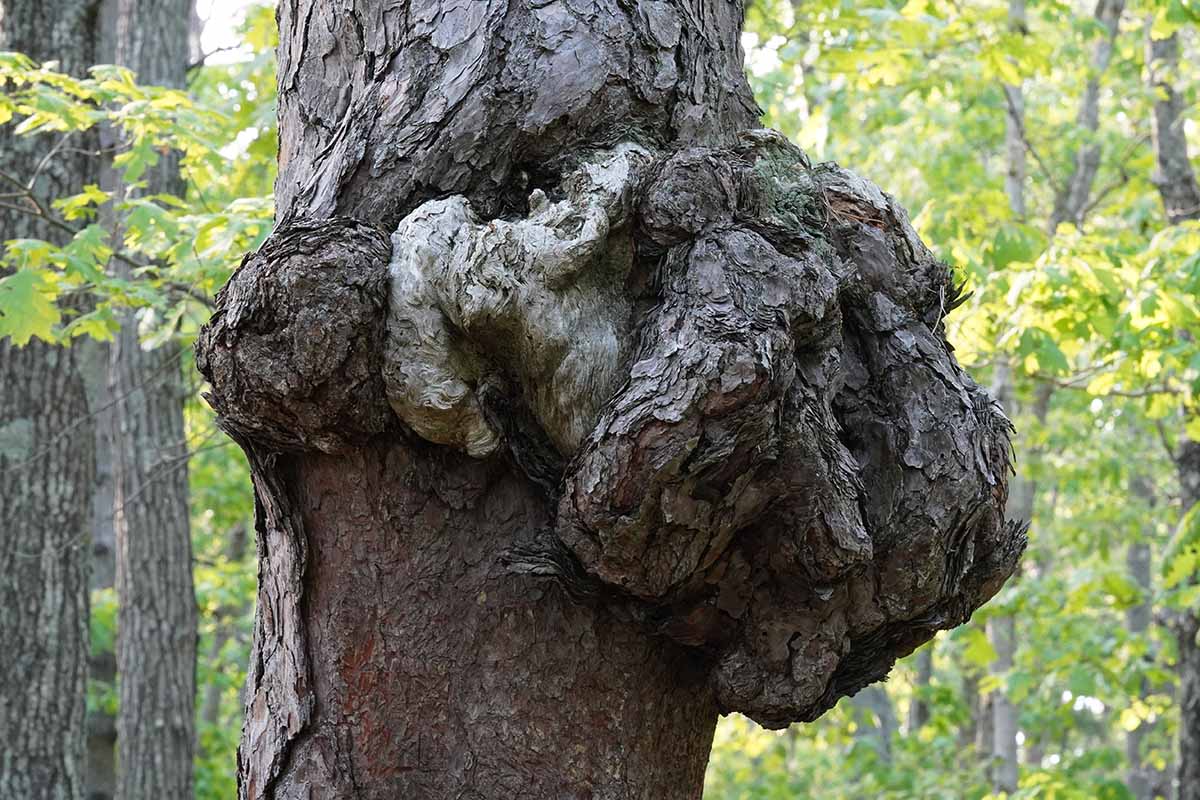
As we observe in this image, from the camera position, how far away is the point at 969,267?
215 inches

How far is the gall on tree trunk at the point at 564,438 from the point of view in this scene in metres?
1.56

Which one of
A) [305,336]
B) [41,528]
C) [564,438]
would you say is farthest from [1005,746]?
[305,336]

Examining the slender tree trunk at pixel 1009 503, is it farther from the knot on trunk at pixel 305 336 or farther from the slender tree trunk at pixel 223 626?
the slender tree trunk at pixel 223 626

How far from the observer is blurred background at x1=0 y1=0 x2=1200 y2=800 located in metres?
4.41

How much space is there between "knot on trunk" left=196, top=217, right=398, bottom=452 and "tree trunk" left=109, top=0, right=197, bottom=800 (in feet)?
17.2

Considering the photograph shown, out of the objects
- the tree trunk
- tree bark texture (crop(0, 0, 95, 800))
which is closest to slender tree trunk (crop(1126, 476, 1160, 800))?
the tree trunk

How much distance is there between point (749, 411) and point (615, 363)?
23cm

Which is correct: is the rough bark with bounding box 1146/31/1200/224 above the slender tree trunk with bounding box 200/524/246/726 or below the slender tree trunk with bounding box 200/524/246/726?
above

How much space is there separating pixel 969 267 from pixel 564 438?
426cm

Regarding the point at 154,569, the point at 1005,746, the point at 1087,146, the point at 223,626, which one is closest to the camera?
the point at 154,569

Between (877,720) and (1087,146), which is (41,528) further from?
(1087,146)

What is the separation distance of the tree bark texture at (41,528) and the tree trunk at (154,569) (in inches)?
33.3

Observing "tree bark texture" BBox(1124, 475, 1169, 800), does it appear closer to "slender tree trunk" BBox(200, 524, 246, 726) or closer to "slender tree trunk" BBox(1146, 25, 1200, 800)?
"slender tree trunk" BBox(1146, 25, 1200, 800)

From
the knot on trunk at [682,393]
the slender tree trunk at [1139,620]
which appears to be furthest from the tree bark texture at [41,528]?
the slender tree trunk at [1139,620]
